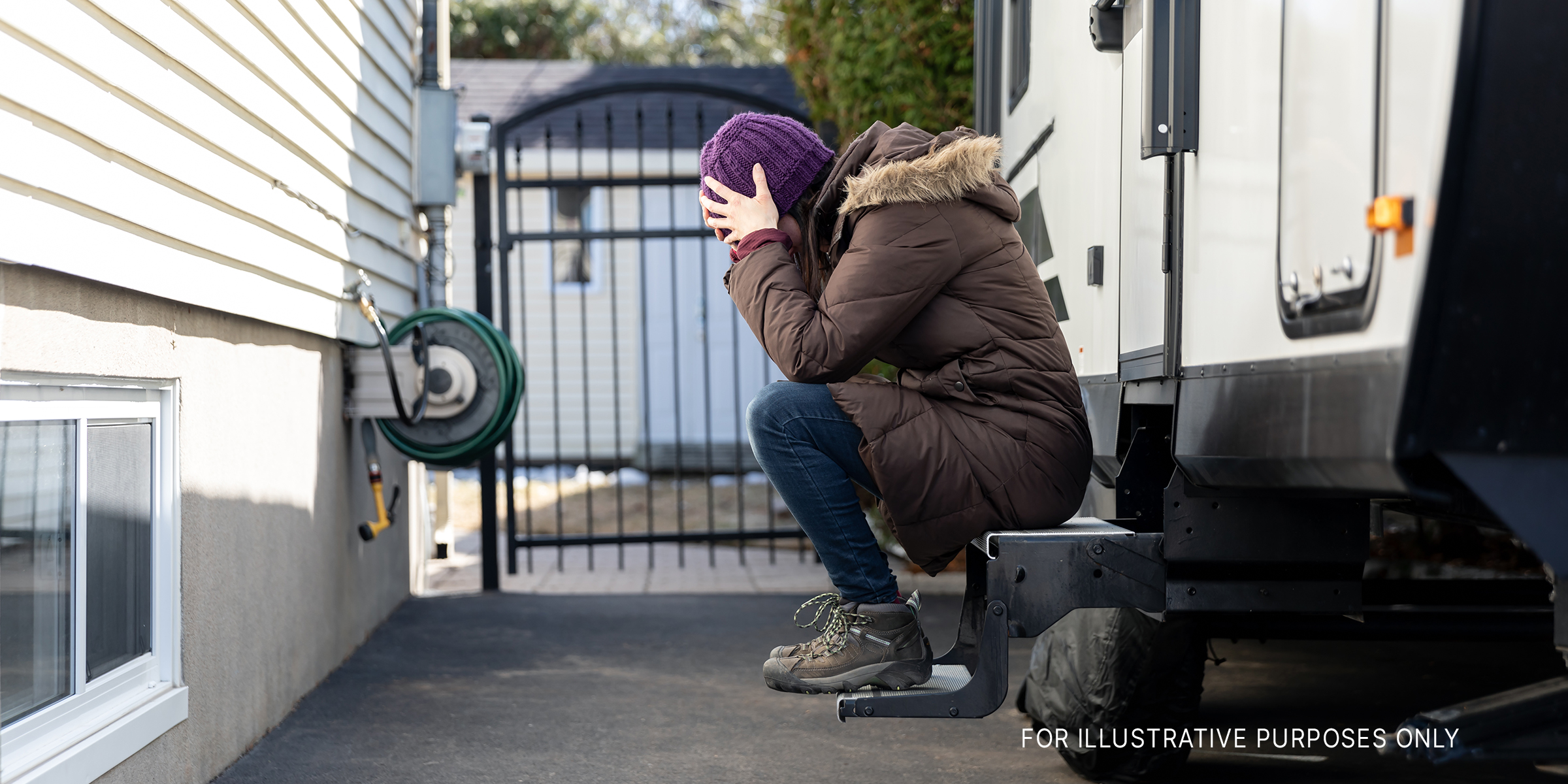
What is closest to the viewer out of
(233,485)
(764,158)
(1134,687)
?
(764,158)

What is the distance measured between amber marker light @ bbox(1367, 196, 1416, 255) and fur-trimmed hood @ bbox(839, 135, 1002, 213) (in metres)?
0.96

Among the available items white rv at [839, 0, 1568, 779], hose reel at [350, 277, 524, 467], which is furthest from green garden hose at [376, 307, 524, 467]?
→ white rv at [839, 0, 1568, 779]

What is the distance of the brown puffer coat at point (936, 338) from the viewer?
2.29 m

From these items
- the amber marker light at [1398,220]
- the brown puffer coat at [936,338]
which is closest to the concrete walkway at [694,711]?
the brown puffer coat at [936,338]

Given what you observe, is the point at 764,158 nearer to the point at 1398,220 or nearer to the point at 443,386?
the point at 1398,220

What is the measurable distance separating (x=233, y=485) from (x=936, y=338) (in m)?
2.10

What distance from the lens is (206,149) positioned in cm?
316

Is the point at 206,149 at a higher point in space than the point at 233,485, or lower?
higher

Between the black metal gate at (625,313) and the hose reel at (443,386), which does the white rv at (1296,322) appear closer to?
the hose reel at (443,386)

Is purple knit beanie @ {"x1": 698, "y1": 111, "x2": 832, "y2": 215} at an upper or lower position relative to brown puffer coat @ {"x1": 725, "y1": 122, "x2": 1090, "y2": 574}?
upper

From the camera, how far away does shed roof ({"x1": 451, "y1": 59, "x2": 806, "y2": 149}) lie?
41.1 feet

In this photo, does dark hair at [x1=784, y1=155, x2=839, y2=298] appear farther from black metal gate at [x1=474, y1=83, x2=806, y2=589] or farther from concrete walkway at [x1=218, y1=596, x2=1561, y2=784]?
black metal gate at [x1=474, y1=83, x2=806, y2=589]

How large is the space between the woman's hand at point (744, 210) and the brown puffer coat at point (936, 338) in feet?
0.25

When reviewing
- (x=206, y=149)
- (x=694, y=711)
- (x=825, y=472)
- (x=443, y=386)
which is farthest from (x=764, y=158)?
(x=443, y=386)
